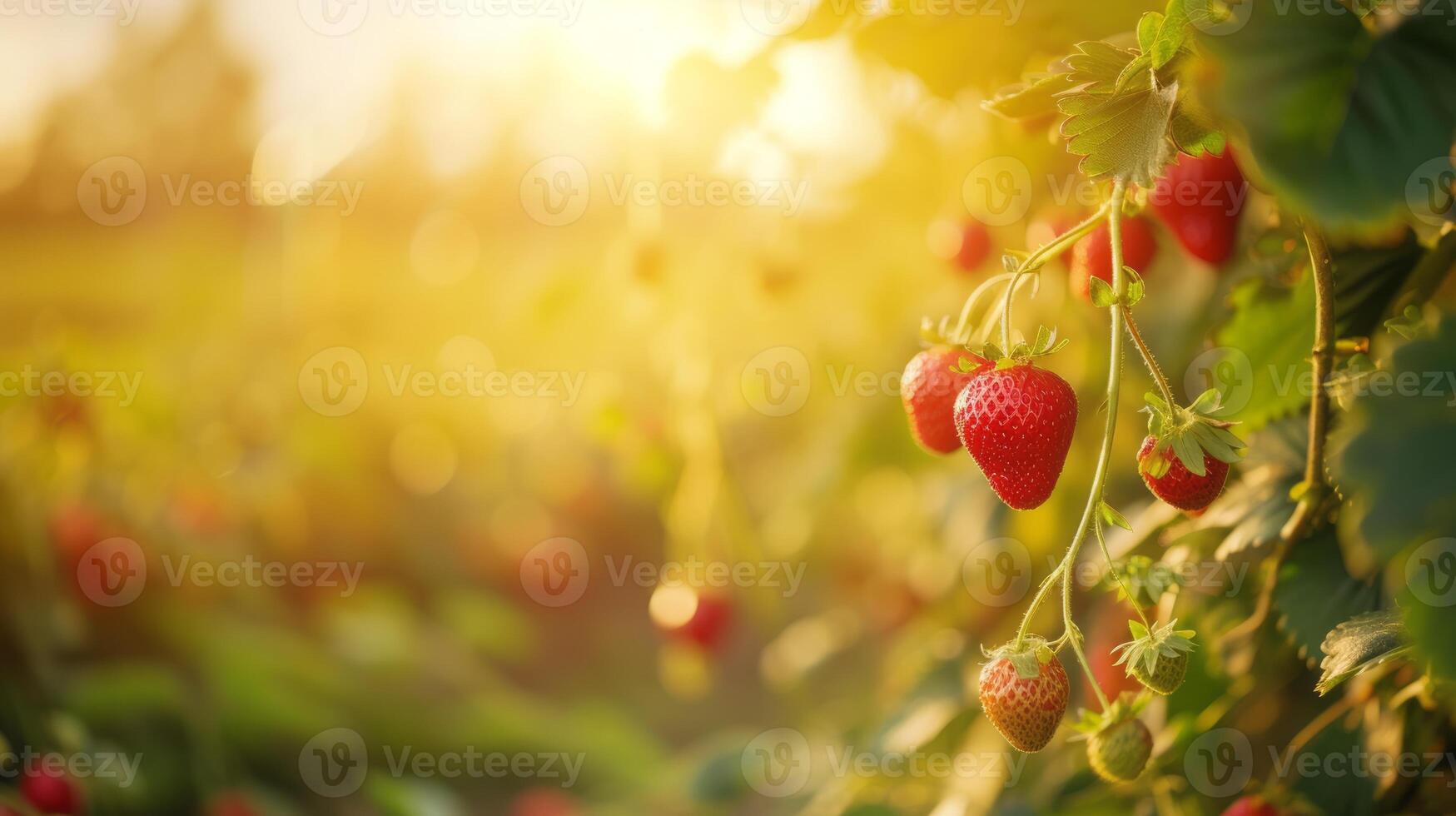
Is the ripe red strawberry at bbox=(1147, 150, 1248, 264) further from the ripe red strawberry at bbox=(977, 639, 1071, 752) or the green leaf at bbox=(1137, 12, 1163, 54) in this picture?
the ripe red strawberry at bbox=(977, 639, 1071, 752)

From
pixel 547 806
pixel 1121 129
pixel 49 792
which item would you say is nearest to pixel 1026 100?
pixel 1121 129

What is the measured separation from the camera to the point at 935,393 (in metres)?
0.52

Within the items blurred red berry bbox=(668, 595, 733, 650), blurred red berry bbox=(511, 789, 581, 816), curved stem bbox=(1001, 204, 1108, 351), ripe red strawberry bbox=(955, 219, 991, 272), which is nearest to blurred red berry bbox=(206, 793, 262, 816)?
blurred red berry bbox=(511, 789, 581, 816)

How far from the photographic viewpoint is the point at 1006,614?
39.8 inches

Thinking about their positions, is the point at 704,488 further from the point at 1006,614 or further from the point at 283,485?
the point at 283,485

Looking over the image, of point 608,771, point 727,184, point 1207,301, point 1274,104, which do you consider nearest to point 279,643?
point 608,771

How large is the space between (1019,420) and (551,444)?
7.89 feet

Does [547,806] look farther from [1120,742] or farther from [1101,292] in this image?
[1101,292]

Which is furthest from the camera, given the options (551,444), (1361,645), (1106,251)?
(551,444)

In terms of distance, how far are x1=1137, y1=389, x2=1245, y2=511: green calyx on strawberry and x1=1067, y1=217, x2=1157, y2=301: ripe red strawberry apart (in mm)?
105

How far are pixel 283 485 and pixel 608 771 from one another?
2.92ft

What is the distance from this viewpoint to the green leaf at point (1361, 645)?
412 mm

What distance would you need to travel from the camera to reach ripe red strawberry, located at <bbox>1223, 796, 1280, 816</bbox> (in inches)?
22.5

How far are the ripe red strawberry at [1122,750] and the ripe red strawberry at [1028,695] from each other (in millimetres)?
38
